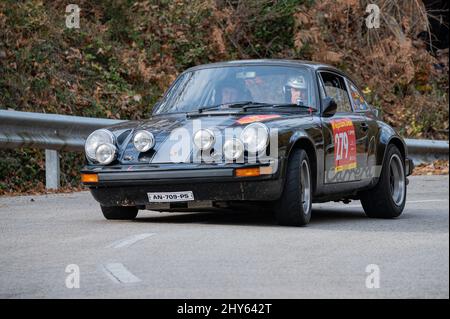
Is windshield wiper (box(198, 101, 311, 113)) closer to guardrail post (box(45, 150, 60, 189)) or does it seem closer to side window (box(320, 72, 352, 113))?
side window (box(320, 72, 352, 113))

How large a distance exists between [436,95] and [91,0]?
6.91 meters

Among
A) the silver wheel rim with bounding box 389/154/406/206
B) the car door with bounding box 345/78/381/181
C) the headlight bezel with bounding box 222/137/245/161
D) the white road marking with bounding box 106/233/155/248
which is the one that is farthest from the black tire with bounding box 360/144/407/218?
the white road marking with bounding box 106/233/155/248

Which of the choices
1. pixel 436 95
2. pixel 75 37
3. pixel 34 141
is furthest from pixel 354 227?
pixel 436 95

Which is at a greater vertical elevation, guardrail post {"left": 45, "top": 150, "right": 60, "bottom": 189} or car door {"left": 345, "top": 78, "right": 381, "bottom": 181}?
car door {"left": 345, "top": 78, "right": 381, "bottom": 181}

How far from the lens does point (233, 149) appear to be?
1050 cm

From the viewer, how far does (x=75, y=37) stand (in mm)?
20141

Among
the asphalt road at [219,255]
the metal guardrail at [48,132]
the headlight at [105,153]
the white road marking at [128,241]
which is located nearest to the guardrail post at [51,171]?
the metal guardrail at [48,132]

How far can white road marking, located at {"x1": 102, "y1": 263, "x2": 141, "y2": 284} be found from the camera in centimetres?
759

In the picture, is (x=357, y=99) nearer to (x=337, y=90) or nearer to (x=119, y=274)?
(x=337, y=90)

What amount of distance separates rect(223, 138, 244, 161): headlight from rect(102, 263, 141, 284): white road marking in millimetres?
2405

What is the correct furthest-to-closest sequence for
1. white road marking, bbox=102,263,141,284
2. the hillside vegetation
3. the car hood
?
1. the hillside vegetation
2. the car hood
3. white road marking, bbox=102,263,141,284

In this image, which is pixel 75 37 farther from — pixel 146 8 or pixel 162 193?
pixel 162 193

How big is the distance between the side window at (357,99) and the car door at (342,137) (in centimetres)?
10

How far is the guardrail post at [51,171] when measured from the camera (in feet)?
51.3
